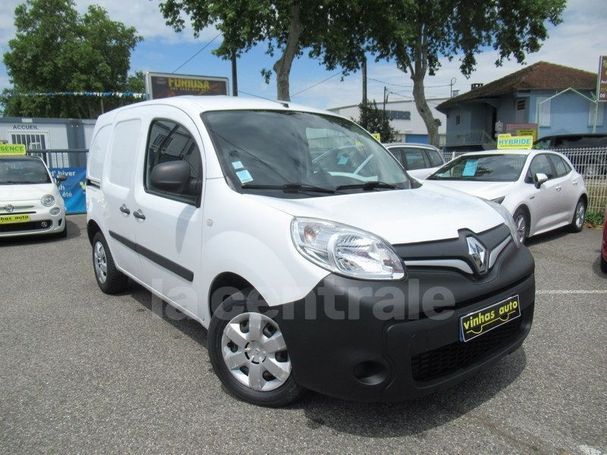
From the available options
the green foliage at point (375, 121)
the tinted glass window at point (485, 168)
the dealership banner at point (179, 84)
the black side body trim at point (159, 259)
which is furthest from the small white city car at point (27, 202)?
the green foliage at point (375, 121)

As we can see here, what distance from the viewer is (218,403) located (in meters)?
2.93

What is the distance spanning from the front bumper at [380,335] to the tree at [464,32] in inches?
795

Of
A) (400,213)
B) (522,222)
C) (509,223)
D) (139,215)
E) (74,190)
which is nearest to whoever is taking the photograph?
(400,213)

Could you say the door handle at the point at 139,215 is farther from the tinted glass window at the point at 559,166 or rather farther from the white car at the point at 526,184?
the tinted glass window at the point at 559,166

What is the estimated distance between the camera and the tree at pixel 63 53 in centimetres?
3122

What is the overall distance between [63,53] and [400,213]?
33904mm

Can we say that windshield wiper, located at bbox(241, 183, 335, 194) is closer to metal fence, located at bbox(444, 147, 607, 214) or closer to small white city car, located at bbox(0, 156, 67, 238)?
small white city car, located at bbox(0, 156, 67, 238)

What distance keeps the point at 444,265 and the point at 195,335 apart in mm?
2269

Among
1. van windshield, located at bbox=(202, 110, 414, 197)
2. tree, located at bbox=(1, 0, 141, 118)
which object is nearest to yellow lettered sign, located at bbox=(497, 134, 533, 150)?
van windshield, located at bbox=(202, 110, 414, 197)

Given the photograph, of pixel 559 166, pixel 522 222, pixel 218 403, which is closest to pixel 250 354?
pixel 218 403

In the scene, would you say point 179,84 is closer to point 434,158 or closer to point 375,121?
point 434,158

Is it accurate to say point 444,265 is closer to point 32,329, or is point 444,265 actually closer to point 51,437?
Result: point 51,437

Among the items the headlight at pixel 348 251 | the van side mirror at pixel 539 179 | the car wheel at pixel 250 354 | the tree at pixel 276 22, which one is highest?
the tree at pixel 276 22

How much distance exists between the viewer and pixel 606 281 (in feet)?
18.2
